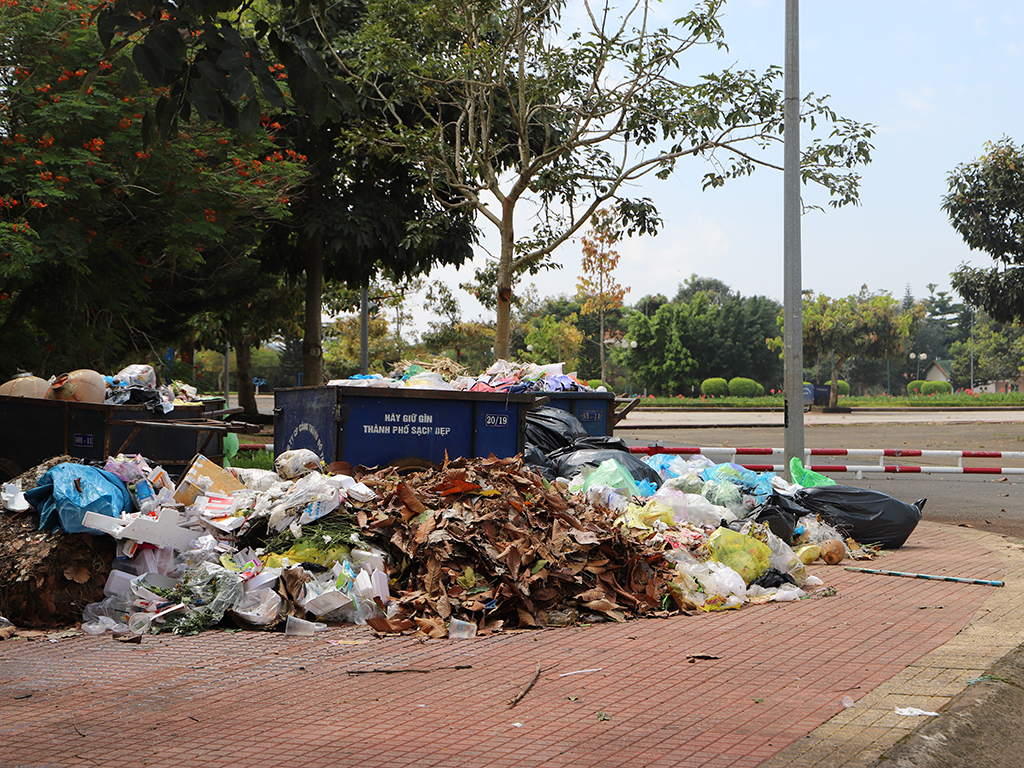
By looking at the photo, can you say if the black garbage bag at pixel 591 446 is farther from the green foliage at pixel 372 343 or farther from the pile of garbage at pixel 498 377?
the green foliage at pixel 372 343

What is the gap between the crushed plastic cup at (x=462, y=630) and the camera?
5.44 metres

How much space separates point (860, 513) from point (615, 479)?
239 centimetres

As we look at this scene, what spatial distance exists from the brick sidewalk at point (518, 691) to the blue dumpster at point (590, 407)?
5.66m

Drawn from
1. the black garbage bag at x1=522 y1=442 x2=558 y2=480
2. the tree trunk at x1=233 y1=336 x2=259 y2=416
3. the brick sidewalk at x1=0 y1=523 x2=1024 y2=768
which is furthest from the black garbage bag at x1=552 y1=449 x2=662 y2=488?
the tree trunk at x1=233 y1=336 x2=259 y2=416

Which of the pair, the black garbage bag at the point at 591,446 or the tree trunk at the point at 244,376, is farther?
the tree trunk at the point at 244,376

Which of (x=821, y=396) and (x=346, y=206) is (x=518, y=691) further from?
(x=821, y=396)

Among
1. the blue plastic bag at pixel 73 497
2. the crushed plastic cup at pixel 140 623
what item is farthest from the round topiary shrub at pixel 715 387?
the crushed plastic cup at pixel 140 623

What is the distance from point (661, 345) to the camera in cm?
6681

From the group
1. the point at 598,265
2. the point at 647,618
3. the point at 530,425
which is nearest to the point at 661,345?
the point at 598,265

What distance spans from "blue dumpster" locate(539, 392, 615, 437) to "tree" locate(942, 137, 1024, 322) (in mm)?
14284

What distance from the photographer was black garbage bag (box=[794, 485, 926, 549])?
848cm

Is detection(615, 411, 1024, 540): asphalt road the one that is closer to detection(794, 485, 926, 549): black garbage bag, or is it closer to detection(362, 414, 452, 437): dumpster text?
detection(794, 485, 926, 549): black garbage bag

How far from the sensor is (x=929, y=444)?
2252 centimetres

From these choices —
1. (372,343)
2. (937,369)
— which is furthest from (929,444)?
(937,369)
